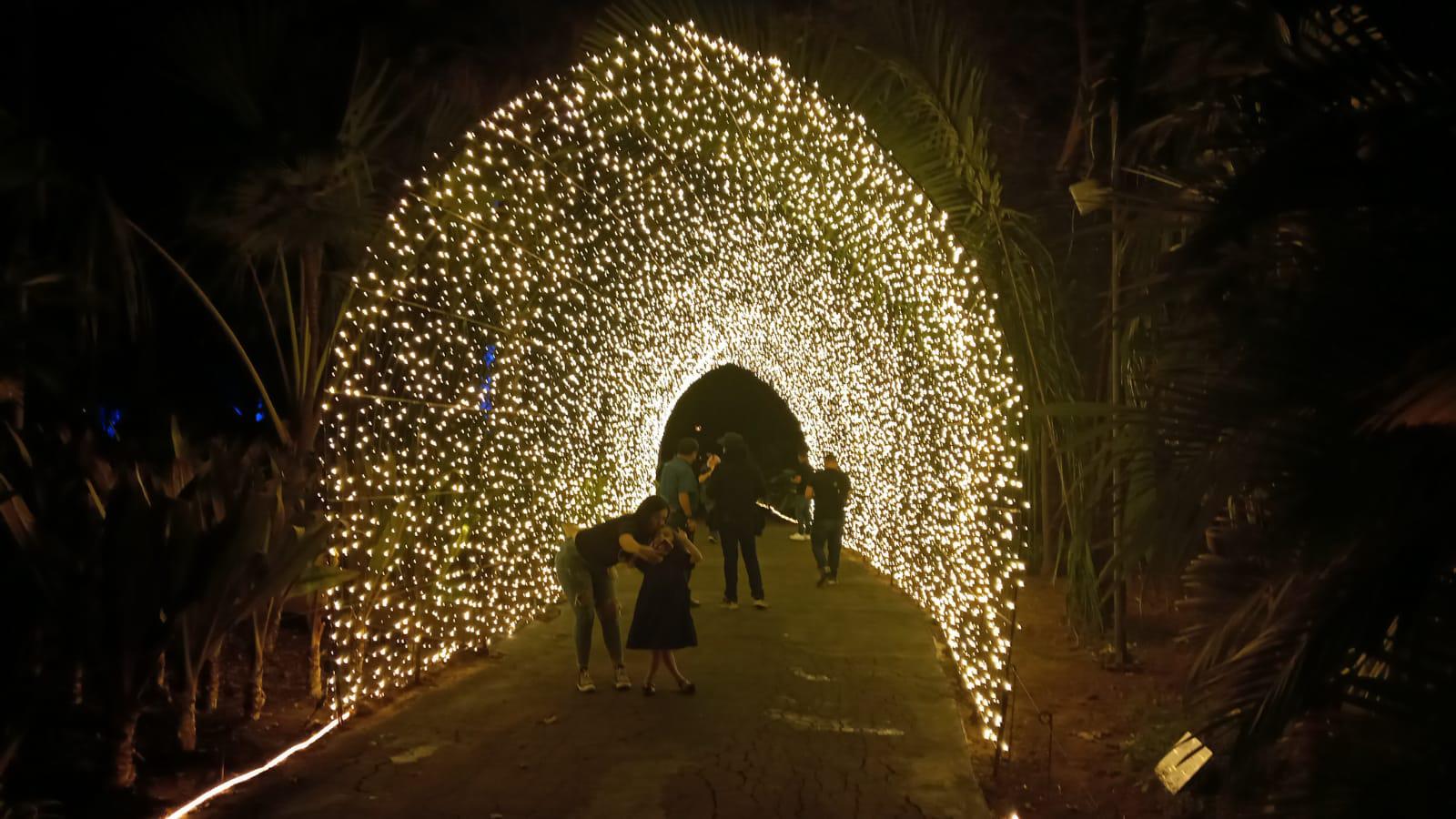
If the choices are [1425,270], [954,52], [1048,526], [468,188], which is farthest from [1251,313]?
[1048,526]

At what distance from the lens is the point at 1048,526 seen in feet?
36.0

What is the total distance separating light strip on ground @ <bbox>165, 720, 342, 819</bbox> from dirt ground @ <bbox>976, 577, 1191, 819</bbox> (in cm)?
351

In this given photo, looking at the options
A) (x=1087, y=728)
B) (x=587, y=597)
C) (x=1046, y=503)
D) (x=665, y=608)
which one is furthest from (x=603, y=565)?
(x=1046, y=503)

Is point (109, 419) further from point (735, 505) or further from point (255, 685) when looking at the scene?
point (735, 505)

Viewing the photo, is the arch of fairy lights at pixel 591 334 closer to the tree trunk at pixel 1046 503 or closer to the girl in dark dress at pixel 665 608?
the tree trunk at pixel 1046 503

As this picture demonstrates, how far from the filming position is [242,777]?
5.42 metres

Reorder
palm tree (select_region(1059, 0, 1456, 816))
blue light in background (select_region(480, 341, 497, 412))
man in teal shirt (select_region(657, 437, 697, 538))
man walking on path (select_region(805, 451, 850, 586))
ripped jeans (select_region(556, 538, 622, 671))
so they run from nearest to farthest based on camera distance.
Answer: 1. palm tree (select_region(1059, 0, 1456, 816))
2. ripped jeans (select_region(556, 538, 622, 671))
3. blue light in background (select_region(480, 341, 497, 412))
4. man in teal shirt (select_region(657, 437, 697, 538))
5. man walking on path (select_region(805, 451, 850, 586))

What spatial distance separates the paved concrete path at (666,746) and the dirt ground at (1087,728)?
306 millimetres

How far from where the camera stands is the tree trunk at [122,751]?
5109 mm

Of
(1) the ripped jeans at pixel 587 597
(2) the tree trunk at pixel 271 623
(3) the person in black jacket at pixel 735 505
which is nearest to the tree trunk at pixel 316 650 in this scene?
(2) the tree trunk at pixel 271 623

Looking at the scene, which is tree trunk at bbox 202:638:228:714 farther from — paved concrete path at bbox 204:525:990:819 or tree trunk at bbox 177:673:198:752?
paved concrete path at bbox 204:525:990:819

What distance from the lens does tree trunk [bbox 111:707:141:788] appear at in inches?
201

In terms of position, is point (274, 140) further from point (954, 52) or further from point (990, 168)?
point (990, 168)

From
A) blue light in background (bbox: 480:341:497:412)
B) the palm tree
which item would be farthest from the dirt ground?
blue light in background (bbox: 480:341:497:412)
